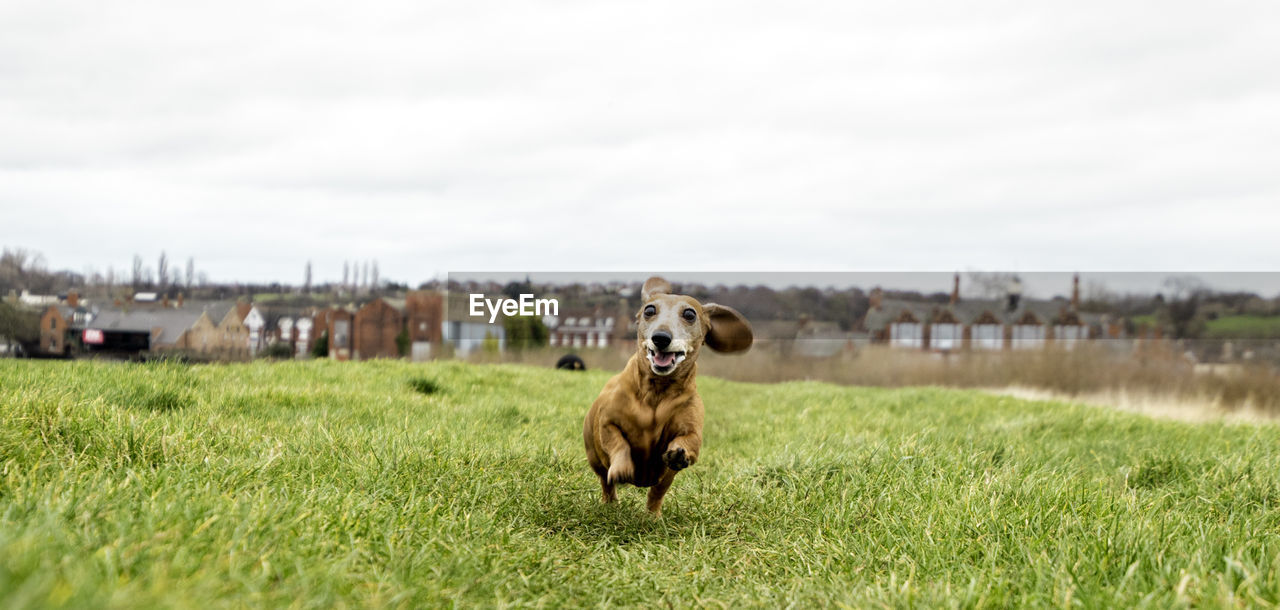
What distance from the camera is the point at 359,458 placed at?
15.5ft

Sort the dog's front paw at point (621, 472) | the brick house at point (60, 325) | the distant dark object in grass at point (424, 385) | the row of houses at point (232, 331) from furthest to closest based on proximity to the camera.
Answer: the row of houses at point (232, 331)
the brick house at point (60, 325)
the distant dark object in grass at point (424, 385)
the dog's front paw at point (621, 472)

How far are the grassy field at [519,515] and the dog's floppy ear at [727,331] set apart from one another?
106 centimetres

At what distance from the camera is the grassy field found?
8.64ft

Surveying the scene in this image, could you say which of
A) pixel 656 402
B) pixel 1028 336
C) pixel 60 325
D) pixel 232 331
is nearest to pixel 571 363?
pixel 232 331

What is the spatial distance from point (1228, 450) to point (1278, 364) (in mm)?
13322

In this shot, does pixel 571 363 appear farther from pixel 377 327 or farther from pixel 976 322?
pixel 976 322

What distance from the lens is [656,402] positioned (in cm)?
478

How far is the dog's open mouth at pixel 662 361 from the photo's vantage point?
450cm

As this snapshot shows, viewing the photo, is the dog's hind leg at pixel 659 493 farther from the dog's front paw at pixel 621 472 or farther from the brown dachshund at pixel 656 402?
the dog's front paw at pixel 621 472

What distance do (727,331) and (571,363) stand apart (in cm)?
1230

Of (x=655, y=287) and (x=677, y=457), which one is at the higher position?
(x=655, y=287)

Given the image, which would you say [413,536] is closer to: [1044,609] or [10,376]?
[1044,609]

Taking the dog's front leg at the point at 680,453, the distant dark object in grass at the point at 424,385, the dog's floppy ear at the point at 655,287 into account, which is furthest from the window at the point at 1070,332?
the dog's front leg at the point at 680,453

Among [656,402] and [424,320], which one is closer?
[656,402]
